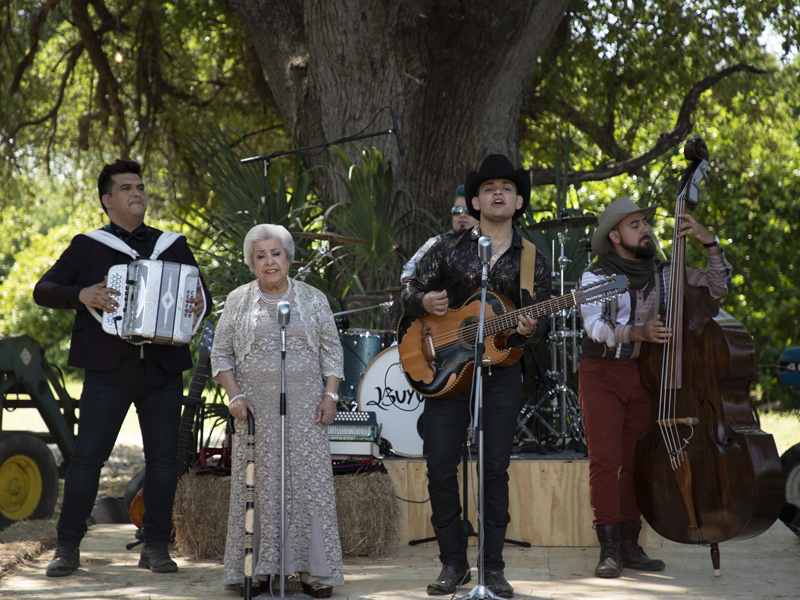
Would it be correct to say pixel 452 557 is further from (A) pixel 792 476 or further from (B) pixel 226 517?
(A) pixel 792 476

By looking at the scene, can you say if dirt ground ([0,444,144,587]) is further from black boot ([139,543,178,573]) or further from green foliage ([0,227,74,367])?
green foliage ([0,227,74,367])

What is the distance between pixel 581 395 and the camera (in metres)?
4.20

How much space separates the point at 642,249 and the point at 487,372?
107cm

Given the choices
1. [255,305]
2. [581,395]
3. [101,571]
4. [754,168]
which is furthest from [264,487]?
[754,168]

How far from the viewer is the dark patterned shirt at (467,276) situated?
3738 millimetres

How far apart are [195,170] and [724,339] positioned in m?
8.09

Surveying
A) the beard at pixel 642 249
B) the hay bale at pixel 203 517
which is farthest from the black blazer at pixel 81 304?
the beard at pixel 642 249

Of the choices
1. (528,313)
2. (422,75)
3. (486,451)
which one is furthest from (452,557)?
(422,75)

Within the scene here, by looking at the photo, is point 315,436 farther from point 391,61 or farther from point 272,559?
point 391,61

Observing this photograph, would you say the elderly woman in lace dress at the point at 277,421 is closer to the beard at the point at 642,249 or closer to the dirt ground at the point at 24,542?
the dirt ground at the point at 24,542

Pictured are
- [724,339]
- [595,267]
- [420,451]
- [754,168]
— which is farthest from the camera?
[754,168]

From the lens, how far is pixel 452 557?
3787 millimetres

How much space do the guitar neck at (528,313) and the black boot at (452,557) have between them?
90cm

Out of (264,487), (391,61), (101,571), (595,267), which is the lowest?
(101,571)
